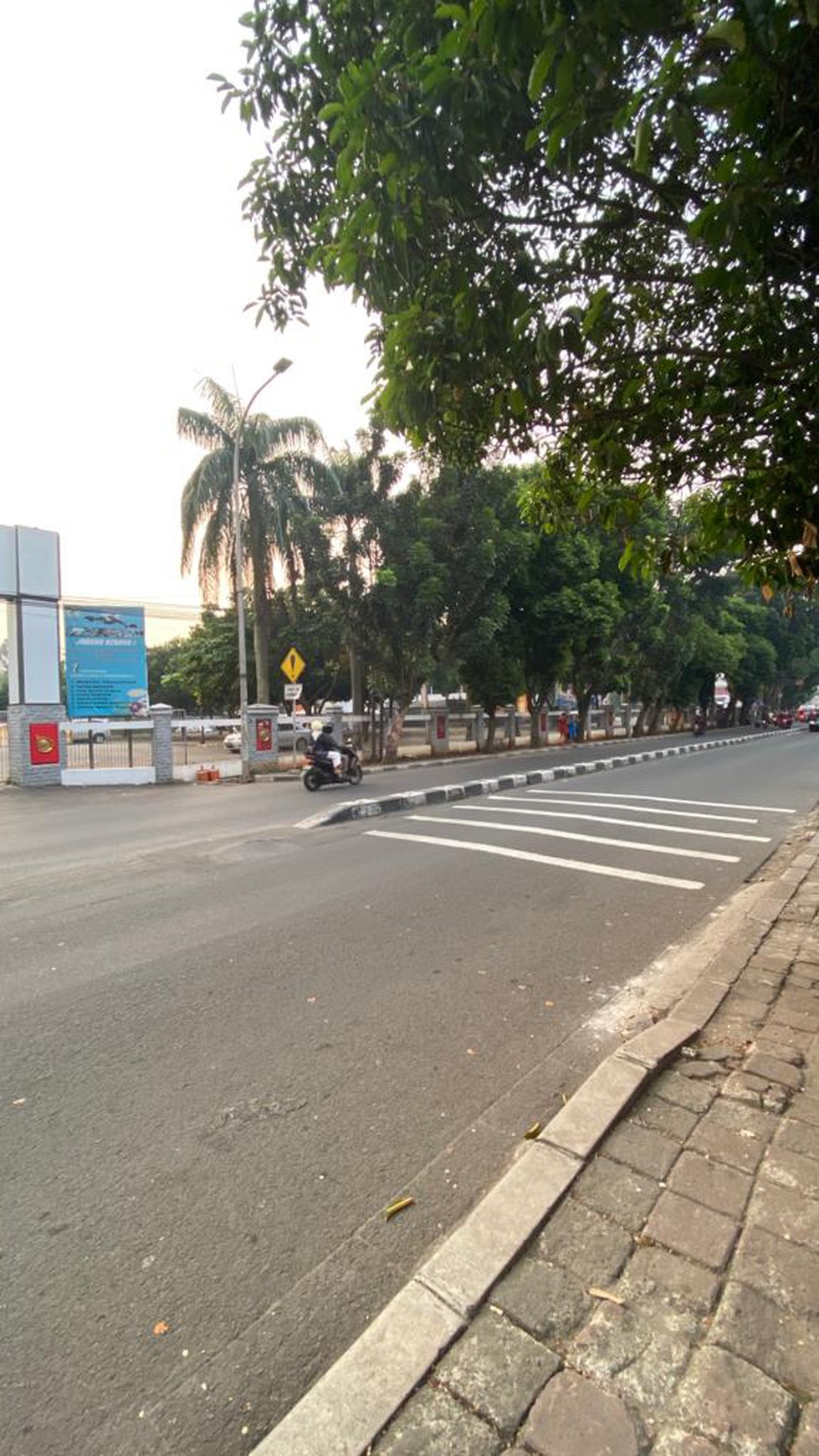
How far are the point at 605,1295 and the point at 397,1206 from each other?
719mm

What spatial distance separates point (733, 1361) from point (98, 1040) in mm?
2930

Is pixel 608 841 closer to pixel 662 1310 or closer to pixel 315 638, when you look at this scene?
pixel 662 1310

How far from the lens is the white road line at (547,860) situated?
6695 mm

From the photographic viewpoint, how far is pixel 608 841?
8.43m

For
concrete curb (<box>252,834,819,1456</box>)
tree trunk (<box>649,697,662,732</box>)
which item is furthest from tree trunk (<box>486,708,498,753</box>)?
concrete curb (<box>252,834,819,1456</box>)

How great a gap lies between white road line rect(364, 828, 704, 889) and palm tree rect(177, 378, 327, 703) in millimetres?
12934

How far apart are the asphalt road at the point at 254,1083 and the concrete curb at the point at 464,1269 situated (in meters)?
0.14

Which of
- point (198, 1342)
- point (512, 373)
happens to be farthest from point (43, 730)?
point (198, 1342)

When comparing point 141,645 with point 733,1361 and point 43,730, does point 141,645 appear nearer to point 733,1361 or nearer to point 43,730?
point 43,730

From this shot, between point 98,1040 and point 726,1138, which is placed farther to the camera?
point 98,1040

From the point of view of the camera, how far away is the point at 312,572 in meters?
18.8

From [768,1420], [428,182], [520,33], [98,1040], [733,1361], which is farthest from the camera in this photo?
[98,1040]

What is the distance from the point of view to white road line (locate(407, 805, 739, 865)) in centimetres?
782

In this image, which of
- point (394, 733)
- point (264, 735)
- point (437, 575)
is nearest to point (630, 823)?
point (437, 575)
